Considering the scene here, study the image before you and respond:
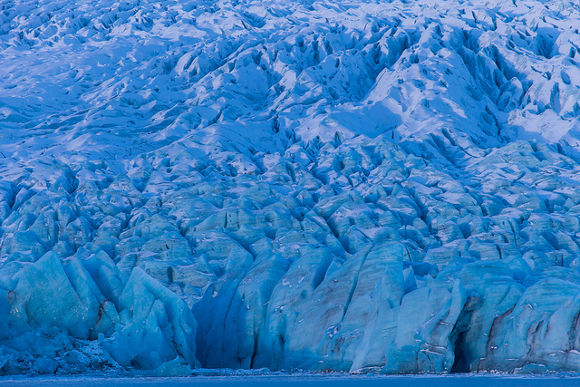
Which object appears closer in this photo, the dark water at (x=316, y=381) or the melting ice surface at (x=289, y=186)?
the dark water at (x=316, y=381)

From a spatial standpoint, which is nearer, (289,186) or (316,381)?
(316,381)

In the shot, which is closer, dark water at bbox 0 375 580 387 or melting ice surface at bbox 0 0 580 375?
dark water at bbox 0 375 580 387

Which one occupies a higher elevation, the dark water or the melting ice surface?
the dark water

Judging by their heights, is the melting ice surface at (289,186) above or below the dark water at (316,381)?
below

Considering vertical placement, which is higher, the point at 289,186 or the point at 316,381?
the point at 316,381
